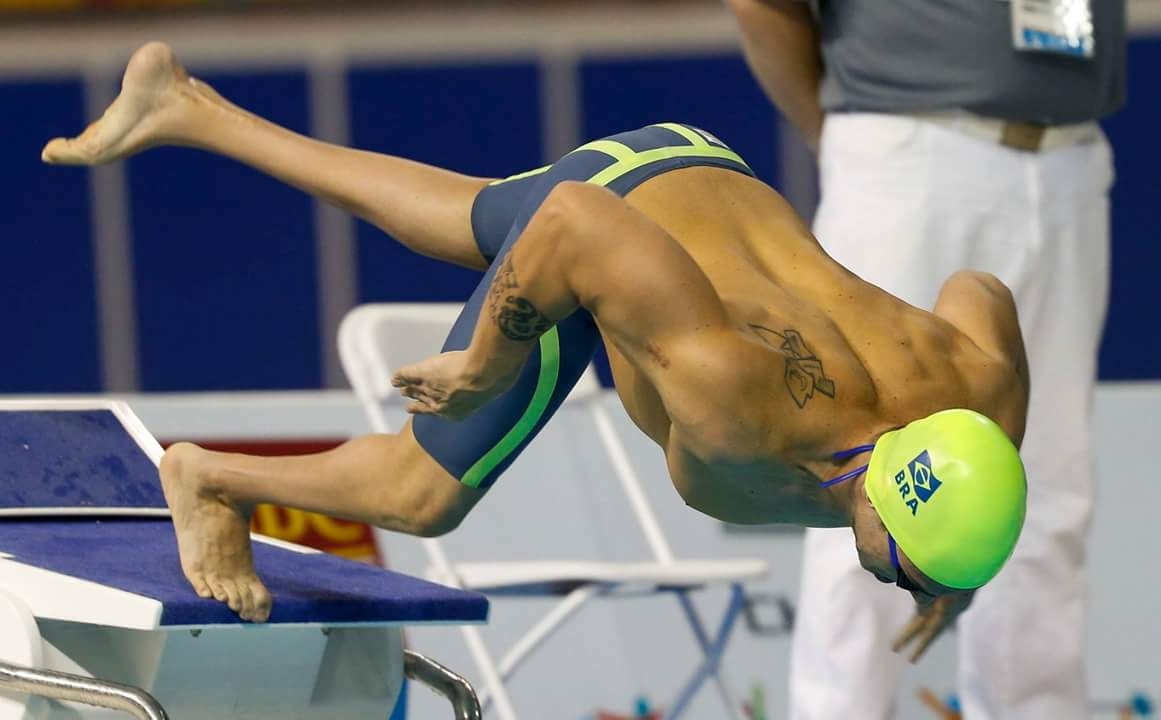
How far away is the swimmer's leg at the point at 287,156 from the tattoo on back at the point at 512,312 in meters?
0.54

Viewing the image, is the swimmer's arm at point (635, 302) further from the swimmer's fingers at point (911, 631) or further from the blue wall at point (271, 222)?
the blue wall at point (271, 222)

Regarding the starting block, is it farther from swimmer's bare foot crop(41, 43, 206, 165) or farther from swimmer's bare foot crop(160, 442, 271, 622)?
swimmer's bare foot crop(41, 43, 206, 165)

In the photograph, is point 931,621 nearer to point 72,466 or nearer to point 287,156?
point 287,156

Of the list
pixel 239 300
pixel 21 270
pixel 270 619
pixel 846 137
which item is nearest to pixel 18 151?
pixel 21 270

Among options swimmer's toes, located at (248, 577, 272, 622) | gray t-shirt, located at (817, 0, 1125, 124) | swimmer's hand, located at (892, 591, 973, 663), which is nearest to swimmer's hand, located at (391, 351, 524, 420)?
swimmer's toes, located at (248, 577, 272, 622)

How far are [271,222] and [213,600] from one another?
510cm

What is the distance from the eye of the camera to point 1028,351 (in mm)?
3520

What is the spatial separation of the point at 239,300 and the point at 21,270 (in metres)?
0.89

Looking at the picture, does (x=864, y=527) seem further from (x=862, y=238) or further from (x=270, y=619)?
(x=862, y=238)

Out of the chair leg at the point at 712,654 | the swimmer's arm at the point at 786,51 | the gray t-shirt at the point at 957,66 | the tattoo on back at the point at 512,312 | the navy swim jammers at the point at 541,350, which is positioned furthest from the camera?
the chair leg at the point at 712,654

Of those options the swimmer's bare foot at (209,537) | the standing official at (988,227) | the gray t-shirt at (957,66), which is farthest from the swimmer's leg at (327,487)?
the gray t-shirt at (957,66)

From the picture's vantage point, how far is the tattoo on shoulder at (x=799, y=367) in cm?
239

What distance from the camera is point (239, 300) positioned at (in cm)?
756

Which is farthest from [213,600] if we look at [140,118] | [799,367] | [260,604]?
[140,118]
